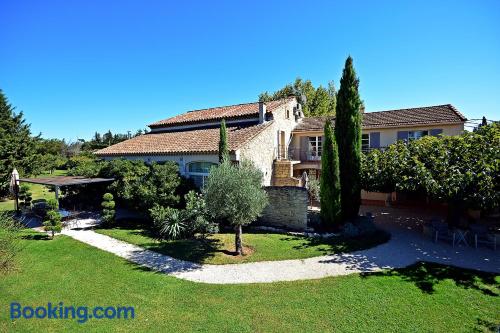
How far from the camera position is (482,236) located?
14555 mm

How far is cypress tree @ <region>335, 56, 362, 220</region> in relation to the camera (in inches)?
703

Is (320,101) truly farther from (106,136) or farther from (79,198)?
(106,136)

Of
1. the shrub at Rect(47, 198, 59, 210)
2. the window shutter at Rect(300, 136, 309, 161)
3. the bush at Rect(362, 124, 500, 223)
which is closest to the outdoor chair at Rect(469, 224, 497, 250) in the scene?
the bush at Rect(362, 124, 500, 223)

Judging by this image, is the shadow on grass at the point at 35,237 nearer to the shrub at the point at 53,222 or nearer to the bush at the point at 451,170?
the shrub at the point at 53,222

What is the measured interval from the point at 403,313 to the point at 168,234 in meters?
12.5

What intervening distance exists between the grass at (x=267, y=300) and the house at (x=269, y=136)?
412 inches

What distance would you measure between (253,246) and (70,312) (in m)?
8.41

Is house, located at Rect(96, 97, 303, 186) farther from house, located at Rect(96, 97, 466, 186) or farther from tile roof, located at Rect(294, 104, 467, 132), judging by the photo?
tile roof, located at Rect(294, 104, 467, 132)

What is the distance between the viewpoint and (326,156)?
1723 cm

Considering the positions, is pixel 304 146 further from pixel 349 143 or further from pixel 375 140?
pixel 349 143

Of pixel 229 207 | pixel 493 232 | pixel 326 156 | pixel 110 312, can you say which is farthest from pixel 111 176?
pixel 493 232

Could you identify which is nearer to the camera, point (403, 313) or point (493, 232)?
point (403, 313)

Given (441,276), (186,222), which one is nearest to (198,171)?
(186,222)

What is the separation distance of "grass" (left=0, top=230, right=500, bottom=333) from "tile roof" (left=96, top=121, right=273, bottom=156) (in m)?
10.8
